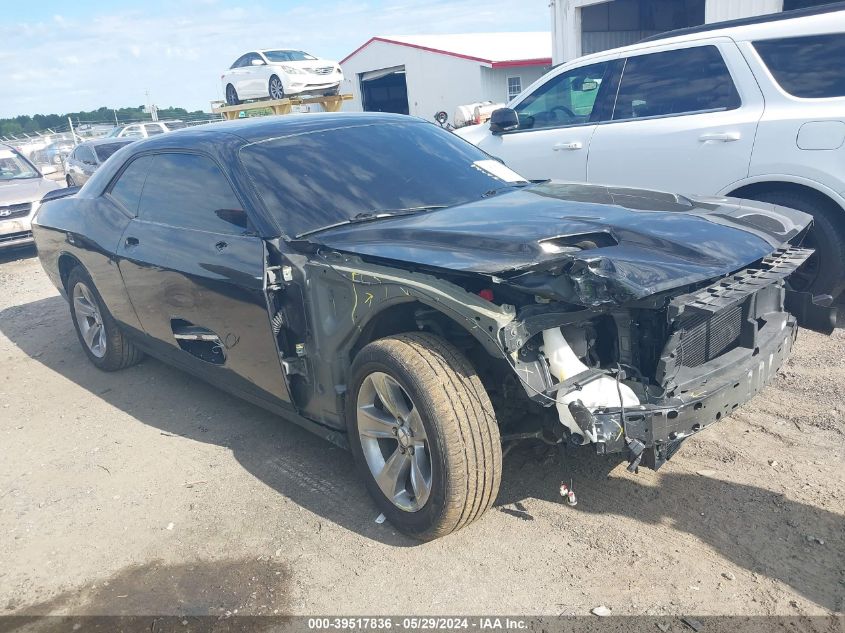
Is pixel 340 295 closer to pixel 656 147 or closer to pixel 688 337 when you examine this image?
pixel 688 337

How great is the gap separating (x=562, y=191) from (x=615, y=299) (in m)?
1.48

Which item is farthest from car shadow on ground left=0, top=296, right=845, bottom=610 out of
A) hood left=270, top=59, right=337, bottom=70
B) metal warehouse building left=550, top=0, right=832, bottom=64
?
→ hood left=270, top=59, right=337, bottom=70

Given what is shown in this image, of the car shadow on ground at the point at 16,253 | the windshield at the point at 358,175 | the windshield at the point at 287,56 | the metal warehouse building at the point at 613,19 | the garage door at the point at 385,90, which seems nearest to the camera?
the windshield at the point at 358,175

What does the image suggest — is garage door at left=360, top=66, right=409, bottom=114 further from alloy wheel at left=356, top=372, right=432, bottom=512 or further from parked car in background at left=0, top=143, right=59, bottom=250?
alloy wheel at left=356, top=372, right=432, bottom=512

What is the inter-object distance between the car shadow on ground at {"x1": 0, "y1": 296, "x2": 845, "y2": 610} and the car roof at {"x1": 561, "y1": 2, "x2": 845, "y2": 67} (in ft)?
11.1

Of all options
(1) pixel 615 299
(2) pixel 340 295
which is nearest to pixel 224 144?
(2) pixel 340 295

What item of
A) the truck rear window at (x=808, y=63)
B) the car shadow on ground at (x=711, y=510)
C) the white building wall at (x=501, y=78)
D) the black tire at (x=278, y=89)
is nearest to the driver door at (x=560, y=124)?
the truck rear window at (x=808, y=63)

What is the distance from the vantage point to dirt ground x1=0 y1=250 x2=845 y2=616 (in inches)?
101

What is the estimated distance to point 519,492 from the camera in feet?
10.5

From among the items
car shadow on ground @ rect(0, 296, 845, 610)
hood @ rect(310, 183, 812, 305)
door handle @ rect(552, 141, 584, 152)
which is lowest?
car shadow on ground @ rect(0, 296, 845, 610)

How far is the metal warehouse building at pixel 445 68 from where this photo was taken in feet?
86.9

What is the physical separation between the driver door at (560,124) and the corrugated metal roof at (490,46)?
20.9 m

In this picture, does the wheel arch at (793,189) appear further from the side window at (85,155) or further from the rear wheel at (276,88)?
the rear wheel at (276,88)

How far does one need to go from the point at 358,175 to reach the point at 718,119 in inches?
118
